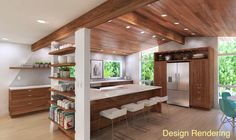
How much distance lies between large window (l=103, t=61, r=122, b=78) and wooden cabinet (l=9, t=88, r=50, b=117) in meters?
3.32

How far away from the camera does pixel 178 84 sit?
5.76 meters

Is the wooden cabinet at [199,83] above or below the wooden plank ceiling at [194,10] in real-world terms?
below

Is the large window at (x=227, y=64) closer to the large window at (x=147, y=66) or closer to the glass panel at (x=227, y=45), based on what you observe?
the glass panel at (x=227, y=45)

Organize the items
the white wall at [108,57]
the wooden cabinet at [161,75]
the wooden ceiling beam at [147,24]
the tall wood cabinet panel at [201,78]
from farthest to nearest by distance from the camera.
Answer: the white wall at [108,57], the wooden cabinet at [161,75], the tall wood cabinet panel at [201,78], the wooden ceiling beam at [147,24]

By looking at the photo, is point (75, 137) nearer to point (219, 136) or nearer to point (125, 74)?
point (219, 136)

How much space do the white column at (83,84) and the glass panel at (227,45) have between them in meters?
5.49

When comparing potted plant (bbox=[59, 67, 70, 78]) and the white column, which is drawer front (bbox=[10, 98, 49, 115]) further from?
the white column

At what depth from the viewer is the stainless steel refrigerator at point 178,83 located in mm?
5590

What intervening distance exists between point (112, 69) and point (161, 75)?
9.44ft

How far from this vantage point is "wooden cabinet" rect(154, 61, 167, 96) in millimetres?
6176

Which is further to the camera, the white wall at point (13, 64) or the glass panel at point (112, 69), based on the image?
the glass panel at point (112, 69)

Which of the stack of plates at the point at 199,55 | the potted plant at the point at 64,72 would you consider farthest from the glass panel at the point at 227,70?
the potted plant at the point at 64,72

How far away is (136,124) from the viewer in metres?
3.83

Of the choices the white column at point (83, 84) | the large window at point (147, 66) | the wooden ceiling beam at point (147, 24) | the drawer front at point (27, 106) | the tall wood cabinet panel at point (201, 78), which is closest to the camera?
the white column at point (83, 84)
